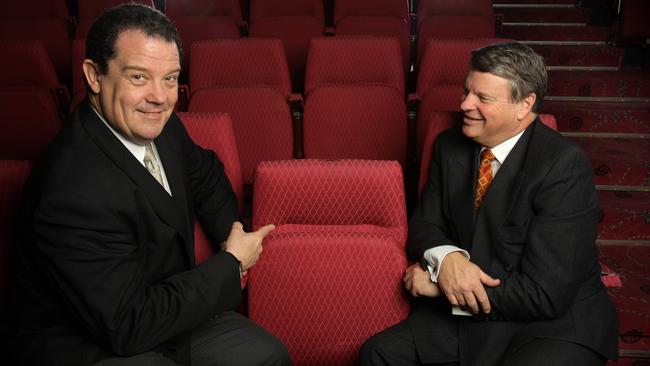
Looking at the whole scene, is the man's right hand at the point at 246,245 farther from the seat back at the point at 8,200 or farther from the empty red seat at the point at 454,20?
the empty red seat at the point at 454,20

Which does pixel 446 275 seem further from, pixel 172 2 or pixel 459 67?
pixel 172 2

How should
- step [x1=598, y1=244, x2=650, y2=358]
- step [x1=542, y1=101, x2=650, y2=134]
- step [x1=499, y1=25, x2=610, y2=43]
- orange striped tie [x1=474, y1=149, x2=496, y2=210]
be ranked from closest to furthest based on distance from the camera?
orange striped tie [x1=474, y1=149, x2=496, y2=210]
step [x1=598, y1=244, x2=650, y2=358]
step [x1=542, y1=101, x2=650, y2=134]
step [x1=499, y1=25, x2=610, y2=43]

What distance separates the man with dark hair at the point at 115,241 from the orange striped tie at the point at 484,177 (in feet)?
1.01

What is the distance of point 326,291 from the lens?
73cm

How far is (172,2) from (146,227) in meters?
1.38

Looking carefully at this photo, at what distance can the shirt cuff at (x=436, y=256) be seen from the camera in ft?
2.35

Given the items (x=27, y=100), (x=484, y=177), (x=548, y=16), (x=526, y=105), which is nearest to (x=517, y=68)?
(x=526, y=105)

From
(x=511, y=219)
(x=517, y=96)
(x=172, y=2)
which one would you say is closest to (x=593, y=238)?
(x=511, y=219)

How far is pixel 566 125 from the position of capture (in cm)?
150

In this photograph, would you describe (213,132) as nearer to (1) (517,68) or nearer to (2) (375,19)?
(1) (517,68)

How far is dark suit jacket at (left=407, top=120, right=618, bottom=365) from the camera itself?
686 mm

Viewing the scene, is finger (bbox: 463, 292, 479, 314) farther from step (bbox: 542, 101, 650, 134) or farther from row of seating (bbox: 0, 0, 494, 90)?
row of seating (bbox: 0, 0, 494, 90)

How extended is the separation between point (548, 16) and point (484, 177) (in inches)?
61.6

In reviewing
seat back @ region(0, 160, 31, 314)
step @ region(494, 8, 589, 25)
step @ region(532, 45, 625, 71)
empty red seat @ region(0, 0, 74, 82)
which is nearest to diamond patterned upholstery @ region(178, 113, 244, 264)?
seat back @ region(0, 160, 31, 314)
